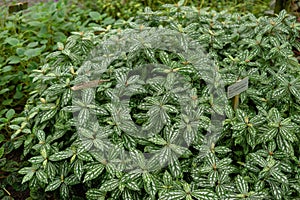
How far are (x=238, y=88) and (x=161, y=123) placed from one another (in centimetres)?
46

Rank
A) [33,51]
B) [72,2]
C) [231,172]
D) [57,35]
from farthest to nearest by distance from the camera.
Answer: [72,2], [57,35], [33,51], [231,172]

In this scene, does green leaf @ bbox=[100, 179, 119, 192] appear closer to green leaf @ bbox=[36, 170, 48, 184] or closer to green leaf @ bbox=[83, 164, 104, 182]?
green leaf @ bbox=[83, 164, 104, 182]

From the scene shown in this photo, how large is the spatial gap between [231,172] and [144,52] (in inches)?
31.4

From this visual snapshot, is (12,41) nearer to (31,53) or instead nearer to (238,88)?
(31,53)

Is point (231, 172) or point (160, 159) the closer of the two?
point (160, 159)

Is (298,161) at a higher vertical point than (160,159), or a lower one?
lower

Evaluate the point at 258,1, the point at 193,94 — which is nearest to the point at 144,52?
the point at 193,94

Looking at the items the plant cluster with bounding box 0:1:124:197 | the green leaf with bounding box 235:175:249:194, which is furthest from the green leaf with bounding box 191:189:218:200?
the plant cluster with bounding box 0:1:124:197

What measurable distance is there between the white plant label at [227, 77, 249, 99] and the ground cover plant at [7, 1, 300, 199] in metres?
0.06

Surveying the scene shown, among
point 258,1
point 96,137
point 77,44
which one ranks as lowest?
point 258,1

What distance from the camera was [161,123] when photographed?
1.88 m

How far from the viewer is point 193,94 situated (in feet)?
6.46

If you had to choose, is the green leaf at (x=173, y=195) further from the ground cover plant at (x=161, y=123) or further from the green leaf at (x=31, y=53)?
the green leaf at (x=31, y=53)

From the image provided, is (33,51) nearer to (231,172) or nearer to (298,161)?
(231,172)
